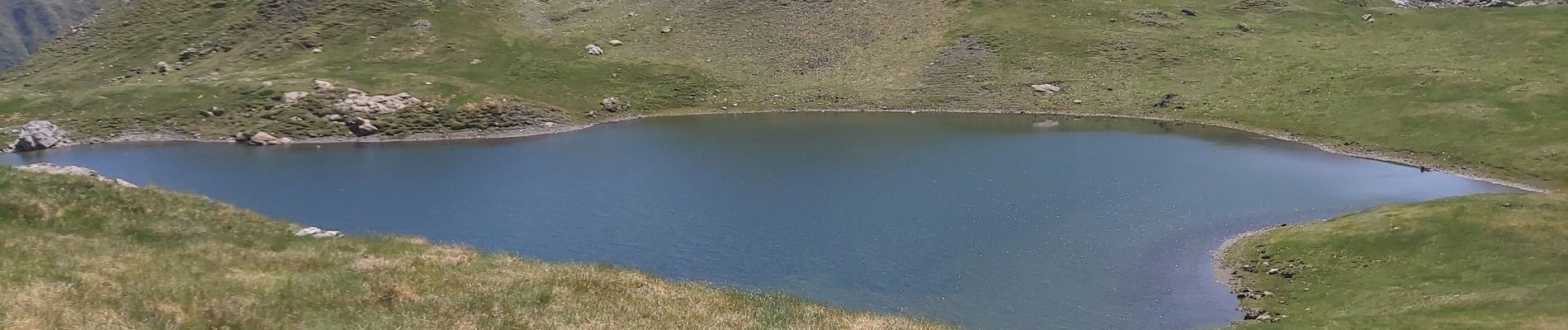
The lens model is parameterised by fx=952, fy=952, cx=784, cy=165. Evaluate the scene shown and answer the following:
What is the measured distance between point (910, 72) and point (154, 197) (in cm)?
9538

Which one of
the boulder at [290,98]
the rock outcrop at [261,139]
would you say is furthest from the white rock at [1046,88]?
the boulder at [290,98]

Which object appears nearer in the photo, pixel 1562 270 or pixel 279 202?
pixel 1562 270

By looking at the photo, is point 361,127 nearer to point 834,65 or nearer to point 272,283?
point 834,65

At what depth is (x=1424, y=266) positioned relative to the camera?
42875mm

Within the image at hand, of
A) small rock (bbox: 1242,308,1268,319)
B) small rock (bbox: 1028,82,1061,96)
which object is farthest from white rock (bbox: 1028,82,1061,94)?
small rock (bbox: 1242,308,1268,319)

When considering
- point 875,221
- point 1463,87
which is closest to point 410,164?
point 875,221

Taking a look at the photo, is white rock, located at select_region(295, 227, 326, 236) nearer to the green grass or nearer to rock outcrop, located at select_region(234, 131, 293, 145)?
the green grass

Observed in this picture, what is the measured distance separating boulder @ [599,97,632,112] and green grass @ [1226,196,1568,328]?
254ft

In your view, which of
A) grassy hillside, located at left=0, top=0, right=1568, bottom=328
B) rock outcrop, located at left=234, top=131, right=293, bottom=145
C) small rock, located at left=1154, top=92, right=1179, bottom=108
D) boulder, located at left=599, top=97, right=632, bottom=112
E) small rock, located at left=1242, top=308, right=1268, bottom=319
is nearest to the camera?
small rock, located at left=1242, top=308, right=1268, bottom=319

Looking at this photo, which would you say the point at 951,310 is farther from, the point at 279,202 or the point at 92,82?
the point at 92,82

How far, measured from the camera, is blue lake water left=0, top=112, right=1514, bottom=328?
44844mm

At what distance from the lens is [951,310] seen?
4100cm

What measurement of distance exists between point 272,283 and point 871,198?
151ft

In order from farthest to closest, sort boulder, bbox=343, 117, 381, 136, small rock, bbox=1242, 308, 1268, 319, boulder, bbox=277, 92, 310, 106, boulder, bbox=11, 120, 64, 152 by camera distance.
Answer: boulder, bbox=277, 92, 310, 106, boulder, bbox=343, 117, 381, 136, boulder, bbox=11, 120, 64, 152, small rock, bbox=1242, 308, 1268, 319
